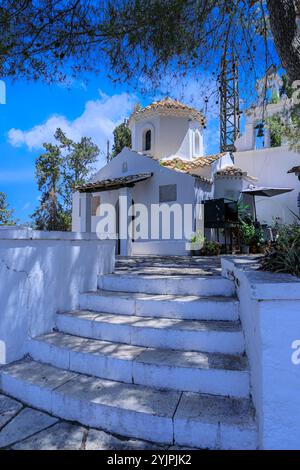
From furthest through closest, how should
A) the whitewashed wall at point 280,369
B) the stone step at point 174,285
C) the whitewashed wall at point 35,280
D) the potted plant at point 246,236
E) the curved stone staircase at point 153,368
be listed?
→ the potted plant at point 246,236 → the stone step at point 174,285 → the whitewashed wall at point 35,280 → the curved stone staircase at point 153,368 → the whitewashed wall at point 280,369

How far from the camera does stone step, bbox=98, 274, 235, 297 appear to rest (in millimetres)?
4477

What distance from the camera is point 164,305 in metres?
4.18

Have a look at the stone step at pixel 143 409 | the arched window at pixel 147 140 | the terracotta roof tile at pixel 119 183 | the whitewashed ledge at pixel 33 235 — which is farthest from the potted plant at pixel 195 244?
the stone step at pixel 143 409

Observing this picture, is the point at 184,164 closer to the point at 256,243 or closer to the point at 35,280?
the point at 256,243

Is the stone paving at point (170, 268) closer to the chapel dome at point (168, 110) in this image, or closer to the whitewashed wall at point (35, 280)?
the whitewashed wall at point (35, 280)

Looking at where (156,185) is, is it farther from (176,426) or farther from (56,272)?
(176,426)

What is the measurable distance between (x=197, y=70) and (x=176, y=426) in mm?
7237

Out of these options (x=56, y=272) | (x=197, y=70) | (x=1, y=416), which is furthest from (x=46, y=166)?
(x=1, y=416)

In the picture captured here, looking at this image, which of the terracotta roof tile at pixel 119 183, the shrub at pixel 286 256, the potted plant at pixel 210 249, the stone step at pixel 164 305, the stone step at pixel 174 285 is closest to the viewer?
the shrub at pixel 286 256

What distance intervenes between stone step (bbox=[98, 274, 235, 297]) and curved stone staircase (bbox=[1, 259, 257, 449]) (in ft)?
0.05

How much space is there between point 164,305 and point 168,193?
963 centimetres

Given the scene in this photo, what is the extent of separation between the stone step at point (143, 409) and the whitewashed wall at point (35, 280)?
2.26 feet

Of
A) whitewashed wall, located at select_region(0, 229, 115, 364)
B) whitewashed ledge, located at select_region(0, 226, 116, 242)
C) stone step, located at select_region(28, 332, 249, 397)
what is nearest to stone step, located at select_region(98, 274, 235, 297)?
whitewashed wall, located at select_region(0, 229, 115, 364)

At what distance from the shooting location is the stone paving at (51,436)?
255 cm
